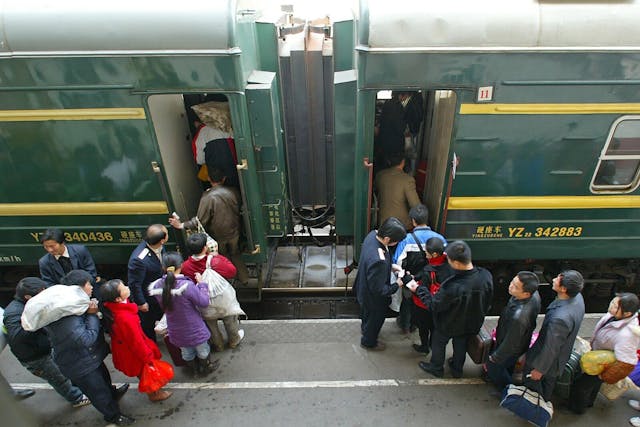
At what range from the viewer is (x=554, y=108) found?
12.4 feet

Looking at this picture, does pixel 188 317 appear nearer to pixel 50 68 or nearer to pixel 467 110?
pixel 50 68

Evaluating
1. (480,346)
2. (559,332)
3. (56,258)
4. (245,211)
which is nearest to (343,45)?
(245,211)

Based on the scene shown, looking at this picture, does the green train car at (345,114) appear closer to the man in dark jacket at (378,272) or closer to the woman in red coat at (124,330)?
the man in dark jacket at (378,272)

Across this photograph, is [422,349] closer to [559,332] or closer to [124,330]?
[559,332]

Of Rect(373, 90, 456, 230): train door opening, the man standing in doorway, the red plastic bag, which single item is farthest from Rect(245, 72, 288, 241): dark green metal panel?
the red plastic bag

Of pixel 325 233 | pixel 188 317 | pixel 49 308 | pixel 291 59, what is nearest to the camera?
pixel 49 308

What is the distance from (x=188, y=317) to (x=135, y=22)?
2563 millimetres

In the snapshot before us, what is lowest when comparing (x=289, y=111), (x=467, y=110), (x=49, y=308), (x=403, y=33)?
(x=49, y=308)

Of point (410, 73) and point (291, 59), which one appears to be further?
point (291, 59)

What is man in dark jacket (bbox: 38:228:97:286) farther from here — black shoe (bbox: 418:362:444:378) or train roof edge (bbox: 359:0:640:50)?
black shoe (bbox: 418:362:444:378)

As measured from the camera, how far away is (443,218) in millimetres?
4277

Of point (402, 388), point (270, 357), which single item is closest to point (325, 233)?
point (270, 357)

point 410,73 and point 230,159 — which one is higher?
point 410,73

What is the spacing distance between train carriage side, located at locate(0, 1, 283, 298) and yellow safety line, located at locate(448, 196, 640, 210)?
7.00ft
